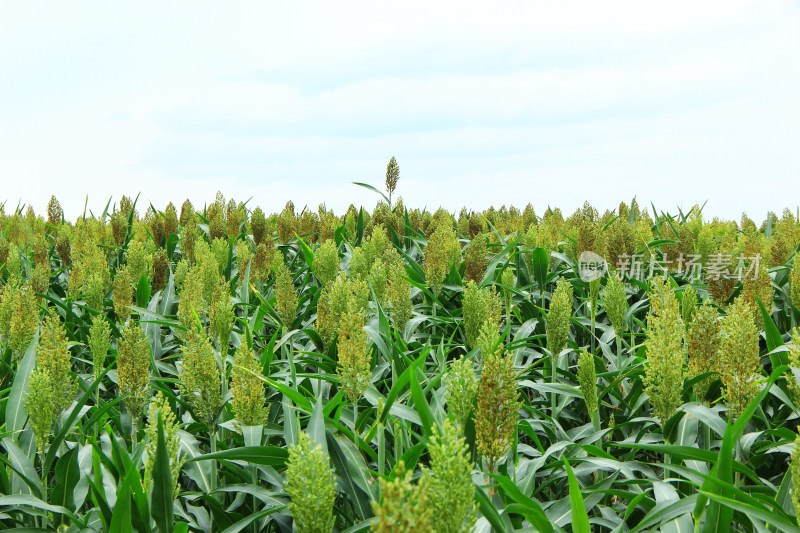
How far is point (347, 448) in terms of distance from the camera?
2332 mm

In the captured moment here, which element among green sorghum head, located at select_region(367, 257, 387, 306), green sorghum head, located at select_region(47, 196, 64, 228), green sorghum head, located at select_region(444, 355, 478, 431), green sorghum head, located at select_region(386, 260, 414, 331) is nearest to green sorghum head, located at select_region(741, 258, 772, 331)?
green sorghum head, located at select_region(386, 260, 414, 331)

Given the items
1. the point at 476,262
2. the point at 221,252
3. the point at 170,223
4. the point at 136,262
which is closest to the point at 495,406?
the point at 476,262

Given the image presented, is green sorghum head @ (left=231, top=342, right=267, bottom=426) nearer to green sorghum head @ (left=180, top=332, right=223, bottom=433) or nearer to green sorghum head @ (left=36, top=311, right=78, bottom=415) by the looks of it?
green sorghum head @ (left=180, top=332, right=223, bottom=433)

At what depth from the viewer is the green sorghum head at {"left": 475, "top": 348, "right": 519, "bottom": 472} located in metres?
1.70

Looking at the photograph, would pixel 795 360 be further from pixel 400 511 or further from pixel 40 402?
pixel 40 402

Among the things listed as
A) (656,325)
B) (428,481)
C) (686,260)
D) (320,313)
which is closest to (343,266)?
(320,313)

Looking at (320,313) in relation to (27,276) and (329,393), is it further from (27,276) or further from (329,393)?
(27,276)

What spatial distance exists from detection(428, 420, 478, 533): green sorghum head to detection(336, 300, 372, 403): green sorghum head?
75cm

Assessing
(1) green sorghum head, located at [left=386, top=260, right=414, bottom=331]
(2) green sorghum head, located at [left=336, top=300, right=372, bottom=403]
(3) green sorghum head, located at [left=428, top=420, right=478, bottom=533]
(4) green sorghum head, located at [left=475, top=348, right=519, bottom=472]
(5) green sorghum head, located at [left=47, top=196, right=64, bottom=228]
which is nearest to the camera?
(3) green sorghum head, located at [left=428, top=420, right=478, bottom=533]

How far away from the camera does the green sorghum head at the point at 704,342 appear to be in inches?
90.2

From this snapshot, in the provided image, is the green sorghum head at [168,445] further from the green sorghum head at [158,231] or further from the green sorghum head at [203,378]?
the green sorghum head at [158,231]

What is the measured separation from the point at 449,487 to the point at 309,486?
0.35 metres

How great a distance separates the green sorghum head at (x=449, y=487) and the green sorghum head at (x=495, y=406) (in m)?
0.38

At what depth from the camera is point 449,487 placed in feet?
4.24
